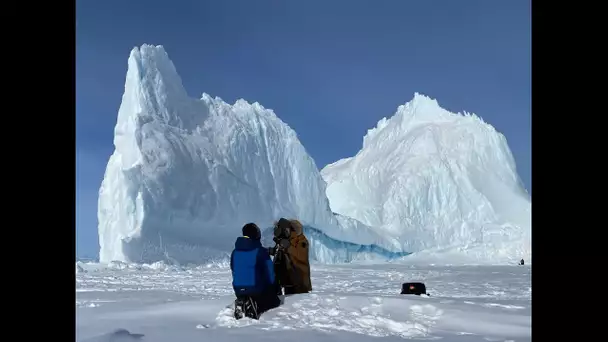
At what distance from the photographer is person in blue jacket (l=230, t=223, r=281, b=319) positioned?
15.5ft

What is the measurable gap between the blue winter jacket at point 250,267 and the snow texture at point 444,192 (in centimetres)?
2940

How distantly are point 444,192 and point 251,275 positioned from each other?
31480 millimetres

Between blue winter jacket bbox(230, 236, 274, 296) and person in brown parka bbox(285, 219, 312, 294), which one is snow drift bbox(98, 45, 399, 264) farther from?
blue winter jacket bbox(230, 236, 274, 296)

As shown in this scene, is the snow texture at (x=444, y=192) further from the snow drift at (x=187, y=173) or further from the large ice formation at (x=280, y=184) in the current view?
the snow drift at (x=187, y=173)

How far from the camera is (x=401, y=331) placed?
4.29 meters

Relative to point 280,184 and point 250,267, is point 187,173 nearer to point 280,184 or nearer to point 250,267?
point 280,184

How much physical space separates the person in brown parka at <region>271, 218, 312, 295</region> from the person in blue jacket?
1.16m

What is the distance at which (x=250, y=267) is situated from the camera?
15.6 ft

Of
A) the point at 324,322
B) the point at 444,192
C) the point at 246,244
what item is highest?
the point at 444,192

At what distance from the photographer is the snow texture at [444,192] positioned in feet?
110

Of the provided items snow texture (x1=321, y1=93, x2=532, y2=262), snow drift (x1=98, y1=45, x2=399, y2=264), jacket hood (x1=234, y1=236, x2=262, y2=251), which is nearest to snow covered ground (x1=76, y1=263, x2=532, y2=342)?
jacket hood (x1=234, y1=236, x2=262, y2=251)

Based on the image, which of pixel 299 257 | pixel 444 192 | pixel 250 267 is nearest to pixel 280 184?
pixel 444 192

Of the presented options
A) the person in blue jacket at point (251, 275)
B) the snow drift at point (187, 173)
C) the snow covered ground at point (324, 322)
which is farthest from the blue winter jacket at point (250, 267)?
the snow drift at point (187, 173)
